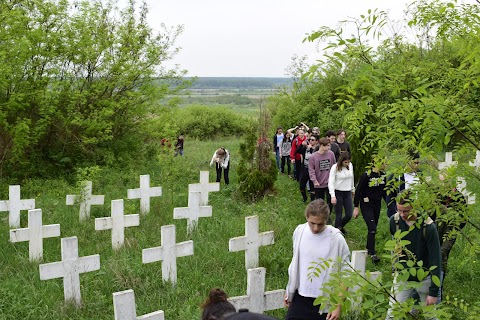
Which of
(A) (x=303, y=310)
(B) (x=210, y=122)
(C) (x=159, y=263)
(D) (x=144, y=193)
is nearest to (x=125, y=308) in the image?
(A) (x=303, y=310)

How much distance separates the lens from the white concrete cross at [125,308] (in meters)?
4.08

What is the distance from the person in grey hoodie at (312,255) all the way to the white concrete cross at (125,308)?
3.48 feet

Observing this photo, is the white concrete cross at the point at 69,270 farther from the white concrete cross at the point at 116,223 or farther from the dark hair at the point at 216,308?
the dark hair at the point at 216,308

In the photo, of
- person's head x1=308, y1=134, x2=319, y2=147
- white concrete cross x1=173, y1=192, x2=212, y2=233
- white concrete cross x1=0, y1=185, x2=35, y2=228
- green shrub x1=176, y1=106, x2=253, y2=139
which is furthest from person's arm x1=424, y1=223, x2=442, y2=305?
green shrub x1=176, y1=106, x2=253, y2=139

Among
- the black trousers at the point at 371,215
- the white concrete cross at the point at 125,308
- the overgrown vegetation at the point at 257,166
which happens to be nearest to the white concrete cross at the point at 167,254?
the white concrete cross at the point at 125,308

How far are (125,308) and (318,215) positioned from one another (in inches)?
62.3

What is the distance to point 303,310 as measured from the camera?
4.39 meters

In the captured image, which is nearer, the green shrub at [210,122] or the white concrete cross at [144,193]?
the white concrete cross at [144,193]

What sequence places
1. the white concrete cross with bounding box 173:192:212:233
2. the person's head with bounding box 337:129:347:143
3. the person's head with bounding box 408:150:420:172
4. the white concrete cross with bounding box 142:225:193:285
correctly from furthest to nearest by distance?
the person's head with bounding box 337:129:347:143
the white concrete cross with bounding box 173:192:212:233
the white concrete cross with bounding box 142:225:193:285
the person's head with bounding box 408:150:420:172

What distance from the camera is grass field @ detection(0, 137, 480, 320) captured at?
566 centimetres

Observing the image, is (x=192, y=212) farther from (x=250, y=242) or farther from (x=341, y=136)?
(x=341, y=136)

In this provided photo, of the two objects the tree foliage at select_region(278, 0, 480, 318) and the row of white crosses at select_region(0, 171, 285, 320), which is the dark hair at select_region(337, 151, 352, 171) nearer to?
the row of white crosses at select_region(0, 171, 285, 320)

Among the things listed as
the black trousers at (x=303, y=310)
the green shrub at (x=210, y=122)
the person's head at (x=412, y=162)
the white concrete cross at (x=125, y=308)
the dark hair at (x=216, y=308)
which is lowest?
the green shrub at (x=210, y=122)

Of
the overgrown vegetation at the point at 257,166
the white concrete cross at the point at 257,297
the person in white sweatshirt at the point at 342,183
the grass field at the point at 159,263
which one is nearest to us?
the white concrete cross at the point at 257,297
